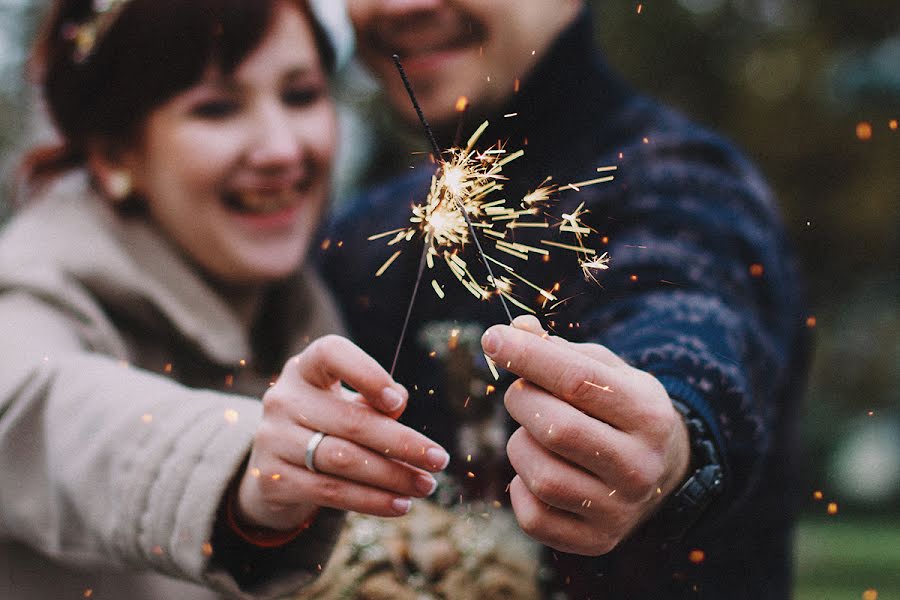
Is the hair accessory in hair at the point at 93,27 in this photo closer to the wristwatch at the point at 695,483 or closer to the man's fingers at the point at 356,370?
the man's fingers at the point at 356,370

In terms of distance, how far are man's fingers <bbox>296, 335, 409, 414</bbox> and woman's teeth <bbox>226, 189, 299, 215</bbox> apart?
0.70 m

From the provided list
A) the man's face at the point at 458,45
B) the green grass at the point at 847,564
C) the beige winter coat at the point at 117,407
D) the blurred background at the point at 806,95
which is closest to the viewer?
the beige winter coat at the point at 117,407

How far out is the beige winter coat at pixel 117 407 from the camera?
815 millimetres

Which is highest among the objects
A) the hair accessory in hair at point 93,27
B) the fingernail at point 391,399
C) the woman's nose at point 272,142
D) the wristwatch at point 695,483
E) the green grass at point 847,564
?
the hair accessory in hair at point 93,27

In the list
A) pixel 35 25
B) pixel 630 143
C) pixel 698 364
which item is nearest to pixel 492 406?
pixel 698 364

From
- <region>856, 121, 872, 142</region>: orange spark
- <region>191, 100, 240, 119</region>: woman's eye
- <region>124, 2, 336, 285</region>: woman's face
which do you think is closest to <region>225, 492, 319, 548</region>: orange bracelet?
<region>124, 2, 336, 285</region>: woman's face

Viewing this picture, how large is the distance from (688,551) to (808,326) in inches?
24.3

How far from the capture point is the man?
24.3 inches

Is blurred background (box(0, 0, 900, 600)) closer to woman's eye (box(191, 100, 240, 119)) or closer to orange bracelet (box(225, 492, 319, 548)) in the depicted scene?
woman's eye (box(191, 100, 240, 119))

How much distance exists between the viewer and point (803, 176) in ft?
17.0

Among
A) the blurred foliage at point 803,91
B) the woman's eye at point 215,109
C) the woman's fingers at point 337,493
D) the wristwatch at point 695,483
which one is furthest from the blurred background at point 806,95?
the woman's fingers at point 337,493

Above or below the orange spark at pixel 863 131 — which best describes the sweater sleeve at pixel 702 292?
above

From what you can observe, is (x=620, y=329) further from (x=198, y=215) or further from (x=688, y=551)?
(x=198, y=215)

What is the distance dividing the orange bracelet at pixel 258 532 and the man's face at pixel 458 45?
594 mm
